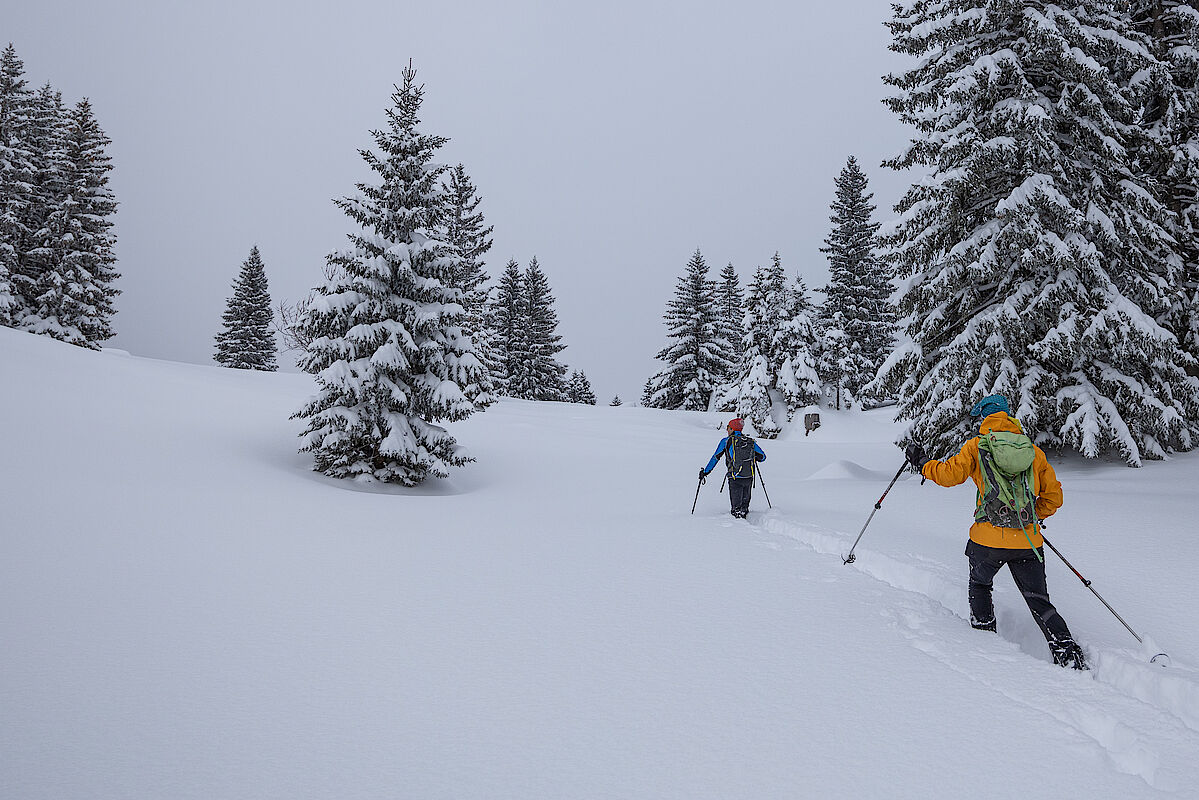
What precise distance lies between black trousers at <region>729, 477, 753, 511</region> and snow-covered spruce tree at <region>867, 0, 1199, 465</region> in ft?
16.2

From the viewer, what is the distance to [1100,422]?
11.7 meters

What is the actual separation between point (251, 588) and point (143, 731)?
2483 millimetres

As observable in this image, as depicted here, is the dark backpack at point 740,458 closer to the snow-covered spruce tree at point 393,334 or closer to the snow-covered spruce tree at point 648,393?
the snow-covered spruce tree at point 393,334

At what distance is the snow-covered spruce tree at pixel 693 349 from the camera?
4266cm

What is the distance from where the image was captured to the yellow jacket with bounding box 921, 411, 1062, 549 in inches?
192

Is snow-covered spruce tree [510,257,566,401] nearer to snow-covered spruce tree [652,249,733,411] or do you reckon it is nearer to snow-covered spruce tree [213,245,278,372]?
snow-covered spruce tree [652,249,733,411]

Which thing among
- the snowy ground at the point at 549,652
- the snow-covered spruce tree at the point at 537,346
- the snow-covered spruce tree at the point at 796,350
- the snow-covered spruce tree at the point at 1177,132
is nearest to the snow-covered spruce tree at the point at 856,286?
the snow-covered spruce tree at the point at 796,350

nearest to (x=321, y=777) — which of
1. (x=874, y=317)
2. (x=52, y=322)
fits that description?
(x=52, y=322)

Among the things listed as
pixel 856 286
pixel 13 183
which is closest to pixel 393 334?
pixel 13 183

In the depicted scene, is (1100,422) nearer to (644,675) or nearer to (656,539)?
(656,539)

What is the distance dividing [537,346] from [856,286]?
2061cm

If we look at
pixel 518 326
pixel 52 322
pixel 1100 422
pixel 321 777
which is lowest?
pixel 321 777

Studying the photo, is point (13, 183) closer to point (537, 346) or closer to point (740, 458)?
point (537, 346)

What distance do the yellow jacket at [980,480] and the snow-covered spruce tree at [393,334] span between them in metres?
9.60
